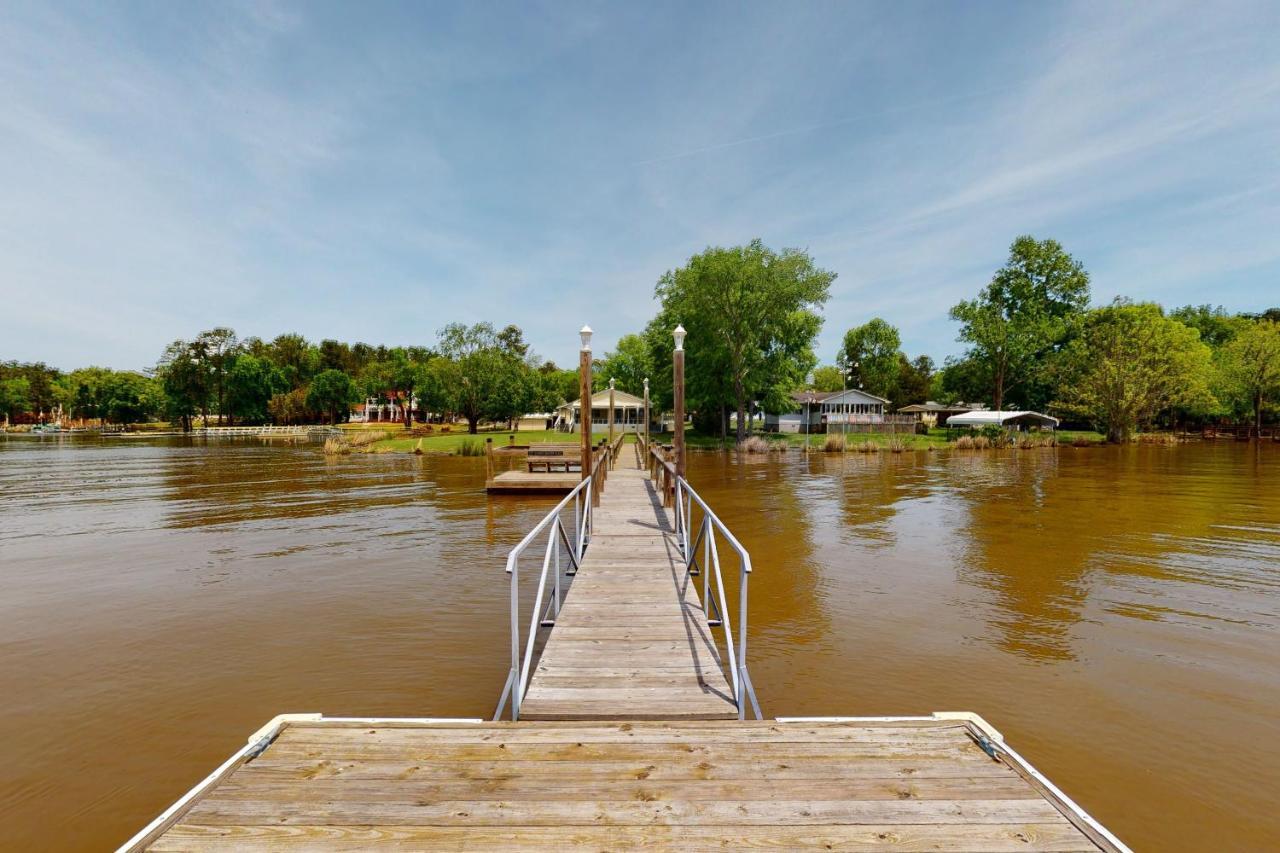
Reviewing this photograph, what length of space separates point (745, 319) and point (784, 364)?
5.35 meters

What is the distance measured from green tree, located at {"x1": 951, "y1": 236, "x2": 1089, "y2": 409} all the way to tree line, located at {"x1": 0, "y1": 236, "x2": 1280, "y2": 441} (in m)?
0.14

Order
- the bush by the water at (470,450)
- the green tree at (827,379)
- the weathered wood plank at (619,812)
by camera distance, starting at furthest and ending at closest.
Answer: the green tree at (827,379) → the bush by the water at (470,450) → the weathered wood plank at (619,812)

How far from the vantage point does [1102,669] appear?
6598 mm

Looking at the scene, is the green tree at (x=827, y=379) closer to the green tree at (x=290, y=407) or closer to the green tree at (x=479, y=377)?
the green tree at (x=479, y=377)

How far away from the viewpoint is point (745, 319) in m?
40.6

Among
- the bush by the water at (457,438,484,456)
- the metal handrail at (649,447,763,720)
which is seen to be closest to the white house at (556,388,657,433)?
the bush by the water at (457,438,484,456)

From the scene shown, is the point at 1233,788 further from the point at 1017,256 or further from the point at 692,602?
the point at 1017,256

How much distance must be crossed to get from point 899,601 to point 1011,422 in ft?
173

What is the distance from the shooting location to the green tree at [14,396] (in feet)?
317

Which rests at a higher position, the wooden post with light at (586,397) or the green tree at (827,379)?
the green tree at (827,379)

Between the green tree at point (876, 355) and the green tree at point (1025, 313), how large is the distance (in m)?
26.6

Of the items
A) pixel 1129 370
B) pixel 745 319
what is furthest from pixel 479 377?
pixel 1129 370

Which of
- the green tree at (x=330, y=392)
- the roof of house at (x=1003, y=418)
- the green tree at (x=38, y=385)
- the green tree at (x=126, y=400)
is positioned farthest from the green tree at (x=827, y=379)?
the green tree at (x=38, y=385)

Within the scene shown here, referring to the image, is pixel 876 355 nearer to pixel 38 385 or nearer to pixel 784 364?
A: pixel 784 364
